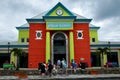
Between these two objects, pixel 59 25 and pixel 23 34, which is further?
pixel 23 34

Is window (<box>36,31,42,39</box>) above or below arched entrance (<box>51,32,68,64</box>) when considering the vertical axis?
above

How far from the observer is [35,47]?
38.7 m

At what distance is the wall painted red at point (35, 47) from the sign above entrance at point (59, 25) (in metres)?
1.84

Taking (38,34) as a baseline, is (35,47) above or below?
below

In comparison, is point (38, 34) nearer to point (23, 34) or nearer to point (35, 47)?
point (35, 47)

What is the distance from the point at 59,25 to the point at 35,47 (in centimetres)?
595

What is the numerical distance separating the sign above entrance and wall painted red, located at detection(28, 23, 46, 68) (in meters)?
1.84

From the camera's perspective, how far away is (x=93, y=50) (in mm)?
46469

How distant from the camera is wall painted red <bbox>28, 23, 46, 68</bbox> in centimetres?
3825

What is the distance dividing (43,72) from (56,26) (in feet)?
51.3

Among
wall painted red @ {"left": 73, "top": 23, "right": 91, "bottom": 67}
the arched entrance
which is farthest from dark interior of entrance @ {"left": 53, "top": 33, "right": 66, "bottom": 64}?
wall painted red @ {"left": 73, "top": 23, "right": 91, "bottom": 67}

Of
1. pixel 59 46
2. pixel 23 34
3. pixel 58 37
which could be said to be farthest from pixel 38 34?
pixel 23 34

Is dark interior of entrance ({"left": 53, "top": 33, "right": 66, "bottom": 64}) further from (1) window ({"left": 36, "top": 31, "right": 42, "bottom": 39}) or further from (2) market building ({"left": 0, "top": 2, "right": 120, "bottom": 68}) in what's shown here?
(1) window ({"left": 36, "top": 31, "right": 42, "bottom": 39})

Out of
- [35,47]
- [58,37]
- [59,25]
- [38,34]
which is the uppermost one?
[59,25]
